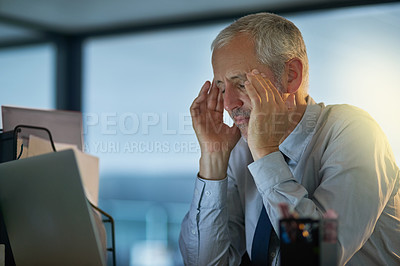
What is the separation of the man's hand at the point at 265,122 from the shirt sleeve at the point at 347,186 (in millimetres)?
44

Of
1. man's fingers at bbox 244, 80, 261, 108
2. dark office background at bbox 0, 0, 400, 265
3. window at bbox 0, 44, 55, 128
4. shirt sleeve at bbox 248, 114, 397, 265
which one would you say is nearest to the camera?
shirt sleeve at bbox 248, 114, 397, 265

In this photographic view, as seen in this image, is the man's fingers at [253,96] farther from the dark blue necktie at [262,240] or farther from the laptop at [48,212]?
the laptop at [48,212]

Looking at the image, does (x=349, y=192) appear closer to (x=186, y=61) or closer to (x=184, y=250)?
(x=184, y=250)

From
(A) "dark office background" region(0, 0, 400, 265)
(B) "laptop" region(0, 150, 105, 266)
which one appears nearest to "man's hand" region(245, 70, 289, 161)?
(B) "laptop" region(0, 150, 105, 266)

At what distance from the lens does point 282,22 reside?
139 cm

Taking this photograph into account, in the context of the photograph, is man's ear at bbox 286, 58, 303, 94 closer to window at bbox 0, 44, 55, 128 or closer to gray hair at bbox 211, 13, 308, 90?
gray hair at bbox 211, 13, 308, 90

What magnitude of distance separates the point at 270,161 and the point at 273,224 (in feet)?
0.59

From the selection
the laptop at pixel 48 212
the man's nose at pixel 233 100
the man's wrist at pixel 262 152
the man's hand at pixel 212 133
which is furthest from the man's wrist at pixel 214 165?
the laptop at pixel 48 212

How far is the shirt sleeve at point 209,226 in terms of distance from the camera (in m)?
1.38

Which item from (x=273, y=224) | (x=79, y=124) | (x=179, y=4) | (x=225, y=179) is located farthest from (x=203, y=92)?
(x=179, y=4)

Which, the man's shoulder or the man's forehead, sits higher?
the man's forehead

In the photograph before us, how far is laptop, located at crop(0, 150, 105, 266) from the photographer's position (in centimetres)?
86

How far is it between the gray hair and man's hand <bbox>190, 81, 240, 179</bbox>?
0.20m

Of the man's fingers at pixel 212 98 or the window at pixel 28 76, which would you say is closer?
the man's fingers at pixel 212 98
